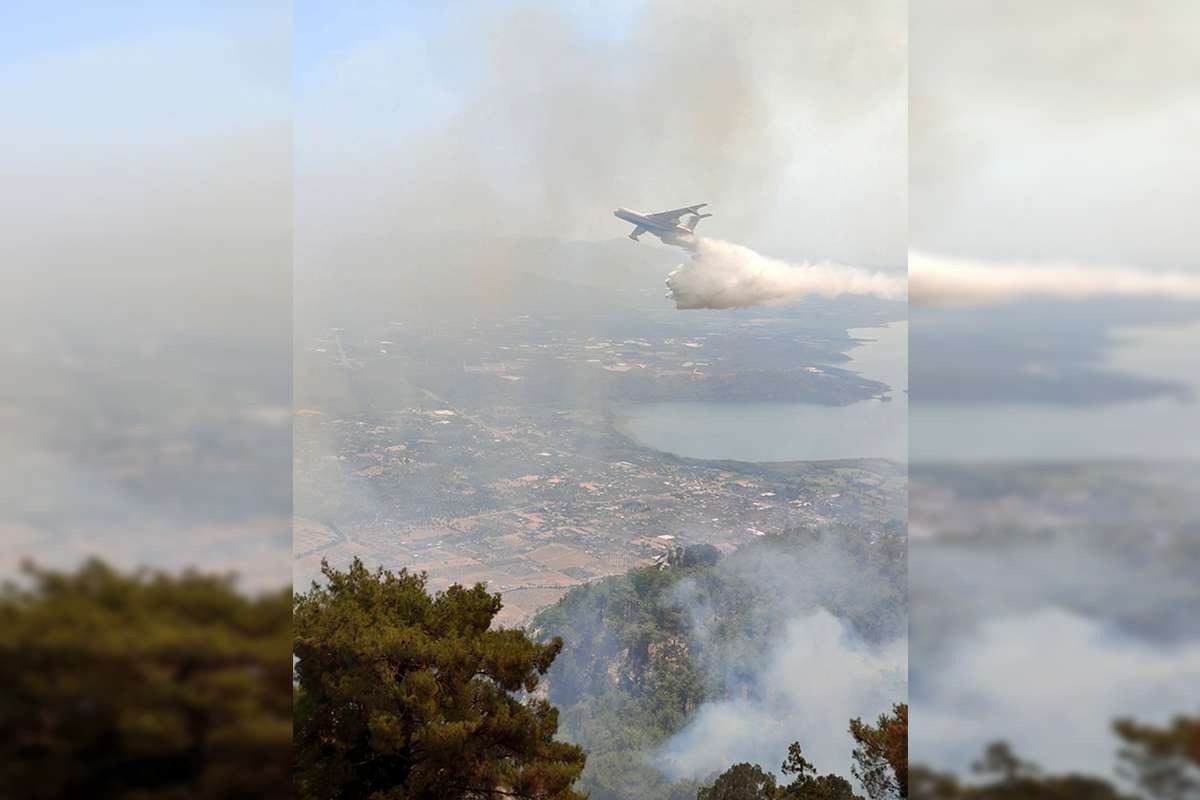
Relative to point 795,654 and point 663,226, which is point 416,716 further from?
point 795,654

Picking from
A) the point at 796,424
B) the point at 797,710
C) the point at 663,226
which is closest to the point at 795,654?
the point at 797,710

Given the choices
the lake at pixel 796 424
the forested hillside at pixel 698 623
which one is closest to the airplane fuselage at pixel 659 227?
the lake at pixel 796 424

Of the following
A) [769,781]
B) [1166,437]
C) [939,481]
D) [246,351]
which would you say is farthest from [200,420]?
[769,781]

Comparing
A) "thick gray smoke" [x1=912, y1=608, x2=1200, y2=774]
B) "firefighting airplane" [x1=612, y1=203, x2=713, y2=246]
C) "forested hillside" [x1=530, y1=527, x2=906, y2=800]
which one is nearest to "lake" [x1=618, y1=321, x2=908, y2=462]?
"forested hillside" [x1=530, y1=527, x2=906, y2=800]

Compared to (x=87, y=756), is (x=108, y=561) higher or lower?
higher

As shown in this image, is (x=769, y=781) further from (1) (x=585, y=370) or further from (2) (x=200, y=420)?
(1) (x=585, y=370)

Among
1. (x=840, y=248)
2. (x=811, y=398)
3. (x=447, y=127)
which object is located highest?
(x=447, y=127)
